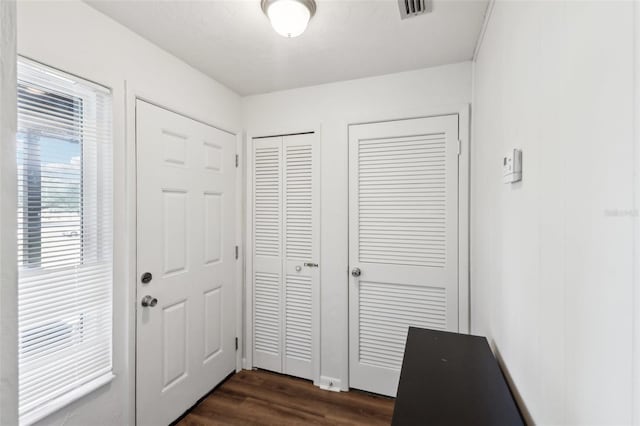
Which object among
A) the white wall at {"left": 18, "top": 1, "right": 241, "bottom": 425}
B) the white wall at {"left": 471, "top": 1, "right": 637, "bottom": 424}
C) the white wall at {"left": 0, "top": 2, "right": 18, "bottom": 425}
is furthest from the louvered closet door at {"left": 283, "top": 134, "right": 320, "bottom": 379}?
the white wall at {"left": 0, "top": 2, "right": 18, "bottom": 425}

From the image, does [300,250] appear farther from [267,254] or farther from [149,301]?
[149,301]

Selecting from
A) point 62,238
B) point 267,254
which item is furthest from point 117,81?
point 267,254

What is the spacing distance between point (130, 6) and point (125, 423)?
2.17m

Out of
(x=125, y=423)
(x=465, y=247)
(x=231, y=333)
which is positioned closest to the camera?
(x=125, y=423)

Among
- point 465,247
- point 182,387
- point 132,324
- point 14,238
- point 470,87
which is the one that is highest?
point 470,87

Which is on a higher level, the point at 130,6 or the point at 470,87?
the point at 130,6

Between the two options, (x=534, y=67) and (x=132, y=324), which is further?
(x=132, y=324)

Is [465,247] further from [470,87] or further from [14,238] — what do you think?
[14,238]

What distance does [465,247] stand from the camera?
6.41 feet

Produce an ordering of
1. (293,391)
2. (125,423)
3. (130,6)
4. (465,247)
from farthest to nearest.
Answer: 1. (293,391)
2. (465,247)
3. (125,423)
4. (130,6)

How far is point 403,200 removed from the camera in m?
2.11

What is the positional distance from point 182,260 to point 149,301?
13.1 inches

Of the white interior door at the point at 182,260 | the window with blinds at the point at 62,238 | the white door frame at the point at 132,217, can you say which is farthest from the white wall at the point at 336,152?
the window with blinds at the point at 62,238

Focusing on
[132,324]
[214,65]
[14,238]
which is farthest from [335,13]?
[132,324]
